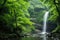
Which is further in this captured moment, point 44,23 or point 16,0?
point 44,23

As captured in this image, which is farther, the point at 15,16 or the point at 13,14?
the point at 13,14

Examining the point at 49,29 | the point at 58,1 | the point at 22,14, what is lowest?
the point at 49,29

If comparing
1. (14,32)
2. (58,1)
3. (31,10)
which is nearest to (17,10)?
(14,32)


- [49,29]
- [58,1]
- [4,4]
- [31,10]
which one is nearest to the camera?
[4,4]

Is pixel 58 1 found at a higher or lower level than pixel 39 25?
higher

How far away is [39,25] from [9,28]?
33.8ft

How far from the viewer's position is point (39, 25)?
111ft

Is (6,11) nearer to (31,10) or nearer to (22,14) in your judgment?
(22,14)

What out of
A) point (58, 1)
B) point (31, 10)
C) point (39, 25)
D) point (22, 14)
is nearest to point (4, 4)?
point (22, 14)

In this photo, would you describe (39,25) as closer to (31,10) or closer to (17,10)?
(31,10)

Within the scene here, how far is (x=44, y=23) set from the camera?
111ft

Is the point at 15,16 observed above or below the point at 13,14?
below

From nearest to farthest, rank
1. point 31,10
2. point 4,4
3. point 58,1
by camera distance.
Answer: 1. point 4,4
2. point 58,1
3. point 31,10

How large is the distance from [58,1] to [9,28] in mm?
7607
